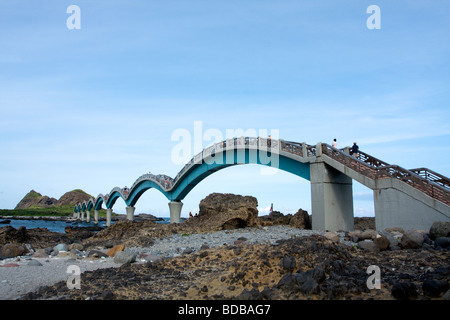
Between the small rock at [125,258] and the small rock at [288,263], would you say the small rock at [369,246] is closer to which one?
the small rock at [288,263]

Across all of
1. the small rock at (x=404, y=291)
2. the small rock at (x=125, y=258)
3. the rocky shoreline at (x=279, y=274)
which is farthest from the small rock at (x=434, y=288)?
the small rock at (x=125, y=258)

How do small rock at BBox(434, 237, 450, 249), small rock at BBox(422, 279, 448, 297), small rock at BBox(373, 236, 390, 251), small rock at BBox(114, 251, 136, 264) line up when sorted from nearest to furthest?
small rock at BBox(422, 279, 448, 297) < small rock at BBox(114, 251, 136, 264) < small rock at BBox(434, 237, 450, 249) < small rock at BBox(373, 236, 390, 251)

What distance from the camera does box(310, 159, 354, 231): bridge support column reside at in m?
20.8

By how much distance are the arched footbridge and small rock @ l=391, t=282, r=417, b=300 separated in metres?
11.3

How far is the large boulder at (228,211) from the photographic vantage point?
2036 cm

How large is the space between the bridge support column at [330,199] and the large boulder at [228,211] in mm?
3325

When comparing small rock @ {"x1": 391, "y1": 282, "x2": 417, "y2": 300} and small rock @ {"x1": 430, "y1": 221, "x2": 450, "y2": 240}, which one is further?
small rock @ {"x1": 430, "y1": 221, "x2": 450, "y2": 240}

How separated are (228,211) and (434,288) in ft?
49.6

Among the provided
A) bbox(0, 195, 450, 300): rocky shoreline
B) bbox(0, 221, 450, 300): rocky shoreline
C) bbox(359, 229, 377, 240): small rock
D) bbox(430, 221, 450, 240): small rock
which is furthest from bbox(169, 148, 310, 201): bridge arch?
bbox(0, 221, 450, 300): rocky shoreline

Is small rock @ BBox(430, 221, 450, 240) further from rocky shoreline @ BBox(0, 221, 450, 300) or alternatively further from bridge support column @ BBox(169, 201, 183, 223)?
bridge support column @ BBox(169, 201, 183, 223)
